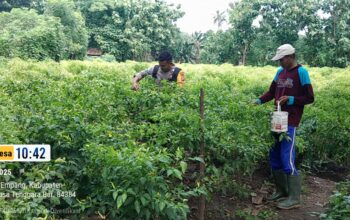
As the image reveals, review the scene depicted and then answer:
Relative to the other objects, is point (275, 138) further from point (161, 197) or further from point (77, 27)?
point (77, 27)

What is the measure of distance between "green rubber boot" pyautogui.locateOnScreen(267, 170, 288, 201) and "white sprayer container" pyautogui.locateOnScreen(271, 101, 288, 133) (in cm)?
72

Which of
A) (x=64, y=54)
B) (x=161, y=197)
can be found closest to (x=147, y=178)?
(x=161, y=197)

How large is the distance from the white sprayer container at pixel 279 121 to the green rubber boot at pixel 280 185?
2.35 feet

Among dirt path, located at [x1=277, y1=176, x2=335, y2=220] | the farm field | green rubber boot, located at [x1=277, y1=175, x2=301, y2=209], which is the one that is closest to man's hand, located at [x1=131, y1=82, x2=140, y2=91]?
the farm field

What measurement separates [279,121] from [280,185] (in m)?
1.02

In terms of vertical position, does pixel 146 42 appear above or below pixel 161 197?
above

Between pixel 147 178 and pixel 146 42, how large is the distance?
3398 centimetres

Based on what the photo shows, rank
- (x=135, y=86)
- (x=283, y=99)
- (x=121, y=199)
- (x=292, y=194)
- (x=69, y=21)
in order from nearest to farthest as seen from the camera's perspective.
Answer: (x=121, y=199) < (x=283, y=99) < (x=292, y=194) < (x=135, y=86) < (x=69, y=21)

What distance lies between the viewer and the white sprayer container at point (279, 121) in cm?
452

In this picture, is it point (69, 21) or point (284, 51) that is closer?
point (284, 51)

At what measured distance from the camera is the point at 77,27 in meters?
29.0

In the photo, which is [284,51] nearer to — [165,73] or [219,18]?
[165,73]

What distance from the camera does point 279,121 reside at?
452cm
